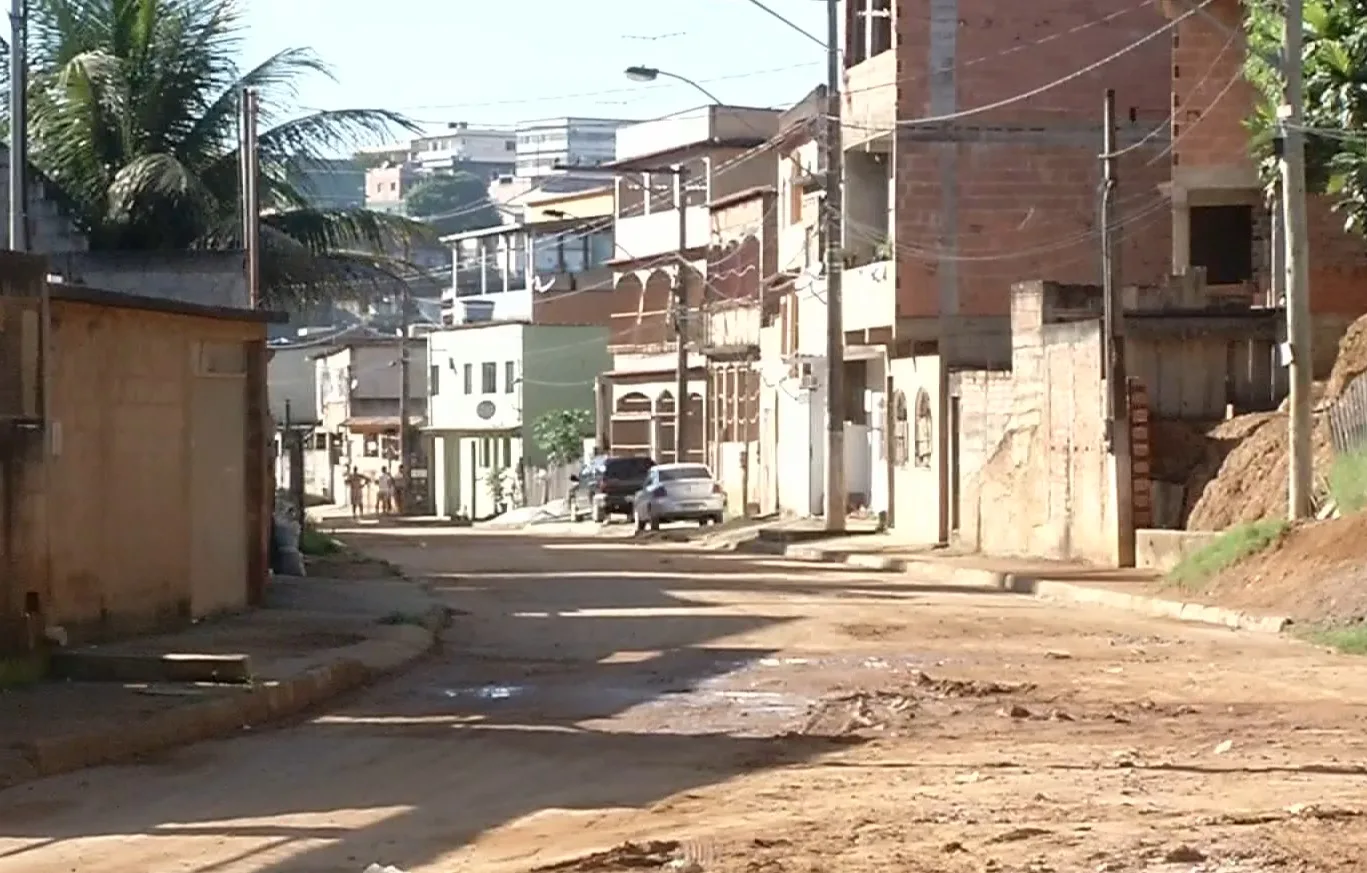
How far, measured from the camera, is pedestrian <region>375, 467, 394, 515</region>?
301ft

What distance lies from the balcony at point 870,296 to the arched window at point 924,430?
1.63 metres

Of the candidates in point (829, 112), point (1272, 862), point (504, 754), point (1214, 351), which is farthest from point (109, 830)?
point (829, 112)

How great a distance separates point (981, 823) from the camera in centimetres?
1187

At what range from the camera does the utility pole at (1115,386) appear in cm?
3475

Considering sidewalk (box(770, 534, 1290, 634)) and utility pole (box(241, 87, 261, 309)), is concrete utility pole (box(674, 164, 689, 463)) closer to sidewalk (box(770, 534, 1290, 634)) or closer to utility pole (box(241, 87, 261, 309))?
sidewalk (box(770, 534, 1290, 634))

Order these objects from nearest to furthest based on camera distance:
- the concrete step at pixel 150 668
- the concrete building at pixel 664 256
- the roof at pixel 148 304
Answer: the concrete step at pixel 150 668 → the roof at pixel 148 304 → the concrete building at pixel 664 256

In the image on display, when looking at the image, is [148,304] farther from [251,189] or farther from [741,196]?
[741,196]

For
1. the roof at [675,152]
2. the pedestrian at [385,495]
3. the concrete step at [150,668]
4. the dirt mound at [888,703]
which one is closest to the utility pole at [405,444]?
the pedestrian at [385,495]

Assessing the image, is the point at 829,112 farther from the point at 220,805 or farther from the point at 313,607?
the point at 220,805

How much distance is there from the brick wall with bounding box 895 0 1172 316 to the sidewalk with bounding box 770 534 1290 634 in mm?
5493

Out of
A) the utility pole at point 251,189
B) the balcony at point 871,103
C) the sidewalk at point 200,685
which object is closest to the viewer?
the sidewalk at point 200,685

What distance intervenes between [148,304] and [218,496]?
350 centimetres

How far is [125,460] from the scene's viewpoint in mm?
23156

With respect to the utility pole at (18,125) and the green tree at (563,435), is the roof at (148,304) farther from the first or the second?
the green tree at (563,435)
